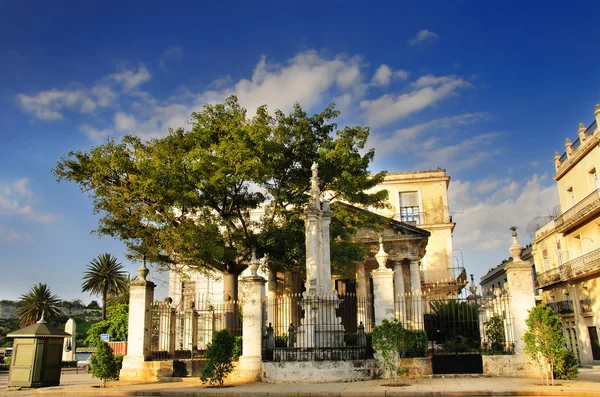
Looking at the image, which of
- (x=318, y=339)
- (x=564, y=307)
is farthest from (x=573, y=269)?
(x=318, y=339)

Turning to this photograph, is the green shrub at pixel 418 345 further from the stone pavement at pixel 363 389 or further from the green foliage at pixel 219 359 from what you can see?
the green foliage at pixel 219 359

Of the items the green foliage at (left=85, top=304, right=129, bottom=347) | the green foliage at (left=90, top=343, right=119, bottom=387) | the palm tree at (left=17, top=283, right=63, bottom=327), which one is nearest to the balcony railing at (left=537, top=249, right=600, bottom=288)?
the green foliage at (left=90, top=343, right=119, bottom=387)

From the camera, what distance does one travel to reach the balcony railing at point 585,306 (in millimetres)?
26366

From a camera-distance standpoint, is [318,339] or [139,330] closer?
[318,339]

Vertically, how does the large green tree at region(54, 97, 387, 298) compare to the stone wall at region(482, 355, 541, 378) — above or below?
above

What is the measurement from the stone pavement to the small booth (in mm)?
340

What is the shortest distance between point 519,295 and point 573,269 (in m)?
15.8

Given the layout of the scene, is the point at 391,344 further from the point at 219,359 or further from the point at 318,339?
the point at 219,359

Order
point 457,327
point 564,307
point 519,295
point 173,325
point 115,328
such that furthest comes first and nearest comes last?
point 115,328
point 564,307
point 173,325
point 457,327
point 519,295

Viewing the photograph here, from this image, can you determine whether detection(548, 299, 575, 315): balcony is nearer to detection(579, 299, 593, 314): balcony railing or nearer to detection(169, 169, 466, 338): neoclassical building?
detection(579, 299, 593, 314): balcony railing

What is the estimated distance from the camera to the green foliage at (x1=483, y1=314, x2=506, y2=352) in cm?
1478

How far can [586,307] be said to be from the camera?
26.7 meters

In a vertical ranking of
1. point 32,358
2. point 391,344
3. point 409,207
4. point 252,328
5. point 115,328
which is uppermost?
point 409,207

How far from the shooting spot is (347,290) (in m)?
31.8
